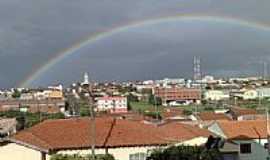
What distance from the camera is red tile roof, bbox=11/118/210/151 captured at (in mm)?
28016

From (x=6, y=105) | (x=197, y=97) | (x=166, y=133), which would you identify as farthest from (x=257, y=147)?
(x=197, y=97)

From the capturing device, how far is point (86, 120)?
108 feet

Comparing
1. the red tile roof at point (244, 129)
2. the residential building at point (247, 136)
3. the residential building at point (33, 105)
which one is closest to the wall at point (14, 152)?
the residential building at point (247, 136)

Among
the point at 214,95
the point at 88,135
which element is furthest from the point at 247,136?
the point at 214,95

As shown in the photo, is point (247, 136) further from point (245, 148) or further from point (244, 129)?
point (245, 148)

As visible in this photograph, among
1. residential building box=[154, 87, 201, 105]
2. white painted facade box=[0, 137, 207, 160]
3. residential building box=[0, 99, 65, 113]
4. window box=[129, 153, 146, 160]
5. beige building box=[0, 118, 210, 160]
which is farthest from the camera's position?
residential building box=[154, 87, 201, 105]

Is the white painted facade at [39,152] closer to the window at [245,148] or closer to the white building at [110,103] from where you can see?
the window at [245,148]

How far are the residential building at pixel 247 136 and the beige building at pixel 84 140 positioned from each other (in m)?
4.45

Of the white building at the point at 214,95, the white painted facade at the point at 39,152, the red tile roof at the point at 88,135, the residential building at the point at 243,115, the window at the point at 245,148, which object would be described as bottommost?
the white building at the point at 214,95

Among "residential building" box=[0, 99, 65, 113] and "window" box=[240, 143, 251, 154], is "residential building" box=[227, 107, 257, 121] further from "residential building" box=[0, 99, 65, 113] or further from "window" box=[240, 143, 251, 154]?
"residential building" box=[0, 99, 65, 113]

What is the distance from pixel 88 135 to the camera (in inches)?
1145

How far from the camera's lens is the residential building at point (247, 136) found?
114ft

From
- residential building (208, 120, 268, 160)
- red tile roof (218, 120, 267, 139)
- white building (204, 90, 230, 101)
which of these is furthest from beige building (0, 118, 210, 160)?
white building (204, 90, 230, 101)

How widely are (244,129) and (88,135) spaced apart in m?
15.8
